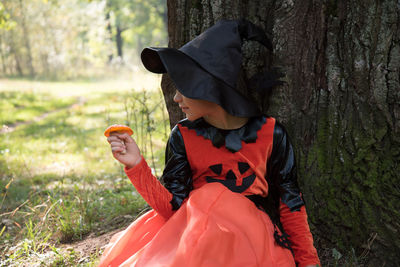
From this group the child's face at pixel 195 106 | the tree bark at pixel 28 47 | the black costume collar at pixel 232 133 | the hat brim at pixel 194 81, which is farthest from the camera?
the tree bark at pixel 28 47

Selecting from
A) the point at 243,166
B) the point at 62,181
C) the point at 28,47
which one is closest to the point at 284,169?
the point at 243,166

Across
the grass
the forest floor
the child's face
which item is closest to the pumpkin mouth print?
the child's face

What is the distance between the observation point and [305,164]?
7.50ft

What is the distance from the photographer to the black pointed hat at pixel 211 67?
1616mm

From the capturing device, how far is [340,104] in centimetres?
213

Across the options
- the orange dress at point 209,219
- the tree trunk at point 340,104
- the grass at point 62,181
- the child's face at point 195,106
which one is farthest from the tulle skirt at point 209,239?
the grass at point 62,181

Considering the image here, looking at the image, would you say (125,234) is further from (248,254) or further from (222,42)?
(222,42)

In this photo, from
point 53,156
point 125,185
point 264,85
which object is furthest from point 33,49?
point 264,85

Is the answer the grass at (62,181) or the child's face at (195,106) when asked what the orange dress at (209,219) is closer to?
the child's face at (195,106)

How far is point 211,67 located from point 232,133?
0.43 meters

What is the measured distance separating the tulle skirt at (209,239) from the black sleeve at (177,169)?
0.66 feet

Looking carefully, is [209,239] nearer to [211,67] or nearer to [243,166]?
[243,166]

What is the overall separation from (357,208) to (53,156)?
452 centimetres

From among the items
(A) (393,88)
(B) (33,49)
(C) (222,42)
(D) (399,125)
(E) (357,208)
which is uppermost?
(B) (33,49)
